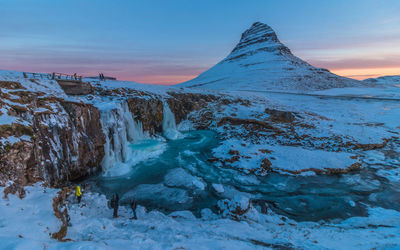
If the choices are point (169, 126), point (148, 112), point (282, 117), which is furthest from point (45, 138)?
point (282, 117)

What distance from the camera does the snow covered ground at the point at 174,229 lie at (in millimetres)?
6168

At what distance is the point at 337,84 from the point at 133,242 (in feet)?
341

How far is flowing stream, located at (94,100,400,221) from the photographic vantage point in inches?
438

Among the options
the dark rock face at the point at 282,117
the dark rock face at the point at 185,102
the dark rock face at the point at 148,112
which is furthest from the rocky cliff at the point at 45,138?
the dark rock face at the point at 282,117

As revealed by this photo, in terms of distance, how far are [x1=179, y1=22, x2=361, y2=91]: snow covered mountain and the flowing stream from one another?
207 ft

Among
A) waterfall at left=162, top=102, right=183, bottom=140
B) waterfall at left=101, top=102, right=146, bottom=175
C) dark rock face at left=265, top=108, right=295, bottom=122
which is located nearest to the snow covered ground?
waterfall at left=101, top=102, right=146, bottom=175

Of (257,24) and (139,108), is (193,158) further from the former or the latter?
(257,24)

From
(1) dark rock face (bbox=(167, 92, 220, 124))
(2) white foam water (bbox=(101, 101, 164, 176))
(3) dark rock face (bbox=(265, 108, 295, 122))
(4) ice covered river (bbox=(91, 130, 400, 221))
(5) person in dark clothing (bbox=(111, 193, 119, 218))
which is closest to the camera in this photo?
(5) person in dark clothing (bbox=(111, 193, 119, 218))

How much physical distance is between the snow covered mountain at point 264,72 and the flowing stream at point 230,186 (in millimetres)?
→ 62953

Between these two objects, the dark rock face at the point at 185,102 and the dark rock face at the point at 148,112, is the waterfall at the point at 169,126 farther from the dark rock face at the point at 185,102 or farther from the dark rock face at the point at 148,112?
the dark rock face at the point at 185,102

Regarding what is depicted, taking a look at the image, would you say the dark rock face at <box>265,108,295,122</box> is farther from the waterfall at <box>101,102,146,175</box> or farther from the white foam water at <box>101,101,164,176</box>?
the waterfall at <box>101,102,146,175</box>

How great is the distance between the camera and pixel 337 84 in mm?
86812

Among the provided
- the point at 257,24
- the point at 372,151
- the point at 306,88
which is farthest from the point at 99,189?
the point at 257,24

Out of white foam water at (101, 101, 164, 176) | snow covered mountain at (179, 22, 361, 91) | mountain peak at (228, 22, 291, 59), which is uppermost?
mountain peak at (228, 22, 291, 59)
